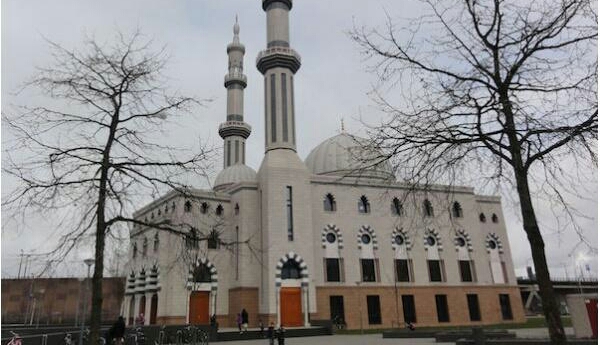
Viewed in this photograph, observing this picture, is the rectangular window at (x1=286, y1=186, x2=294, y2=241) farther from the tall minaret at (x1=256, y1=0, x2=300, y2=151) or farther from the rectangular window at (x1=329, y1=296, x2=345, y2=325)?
the rectangular window at (x1=329, y1=296, x2=345, y2=325)

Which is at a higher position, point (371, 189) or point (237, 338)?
point (371, 189)

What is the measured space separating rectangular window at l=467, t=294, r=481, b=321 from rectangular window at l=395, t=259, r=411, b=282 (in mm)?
5953

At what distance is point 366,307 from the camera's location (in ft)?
113

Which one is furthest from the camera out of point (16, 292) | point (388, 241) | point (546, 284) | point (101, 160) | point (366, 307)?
point (16, 292)

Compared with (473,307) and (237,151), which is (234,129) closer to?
(237,151)

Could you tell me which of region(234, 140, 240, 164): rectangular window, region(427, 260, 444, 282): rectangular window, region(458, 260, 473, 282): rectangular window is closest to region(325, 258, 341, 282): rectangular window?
region(427, 260, 444, 282): rectangular window

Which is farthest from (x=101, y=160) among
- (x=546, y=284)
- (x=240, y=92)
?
(x=240, y=92)

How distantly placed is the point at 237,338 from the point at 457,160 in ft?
70.6

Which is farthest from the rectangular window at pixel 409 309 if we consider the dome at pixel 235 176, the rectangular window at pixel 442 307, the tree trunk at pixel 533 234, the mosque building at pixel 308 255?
the tree trunk at pixel 533 234

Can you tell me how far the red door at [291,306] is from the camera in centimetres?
3161

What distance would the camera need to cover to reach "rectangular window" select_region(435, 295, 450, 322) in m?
36.7

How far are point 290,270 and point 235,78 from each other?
22229 millimetres

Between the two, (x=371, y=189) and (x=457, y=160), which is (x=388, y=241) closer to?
(x=371, y=189)

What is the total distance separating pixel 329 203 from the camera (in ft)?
120
